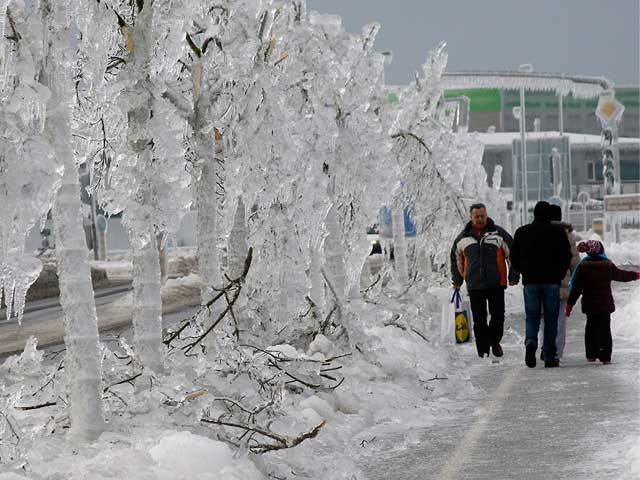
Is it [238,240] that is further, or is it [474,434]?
[238,240]

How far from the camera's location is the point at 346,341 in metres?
12.7

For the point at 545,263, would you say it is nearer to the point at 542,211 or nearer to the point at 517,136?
the point at 542,211

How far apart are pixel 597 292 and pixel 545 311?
2.48 ft

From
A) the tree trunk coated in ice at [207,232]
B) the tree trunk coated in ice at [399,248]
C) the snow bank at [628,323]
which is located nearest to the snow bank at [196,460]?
the tree trunk coated in ice at [207,232]

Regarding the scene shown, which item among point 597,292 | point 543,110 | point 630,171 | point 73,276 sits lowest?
point 597,292

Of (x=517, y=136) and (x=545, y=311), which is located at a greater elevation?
(x=517, y=136)

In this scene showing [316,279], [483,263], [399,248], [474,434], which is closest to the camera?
[474,434]

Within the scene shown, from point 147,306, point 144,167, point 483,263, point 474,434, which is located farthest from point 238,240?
point 474,434

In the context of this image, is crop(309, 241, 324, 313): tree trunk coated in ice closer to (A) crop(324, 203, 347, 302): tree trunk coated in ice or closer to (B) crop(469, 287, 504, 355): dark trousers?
(A) crop(324, 203, 347, 302): tree trunk coated in ice

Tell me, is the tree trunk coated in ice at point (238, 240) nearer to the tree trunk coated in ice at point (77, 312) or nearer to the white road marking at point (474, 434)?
the white road marking at point (474, 434)

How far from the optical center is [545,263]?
12883 millimetres

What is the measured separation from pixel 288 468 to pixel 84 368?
4.77 feet

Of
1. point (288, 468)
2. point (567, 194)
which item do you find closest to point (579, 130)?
point (567, 194)

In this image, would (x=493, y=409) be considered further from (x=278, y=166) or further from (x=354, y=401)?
(x=278, y=166)
